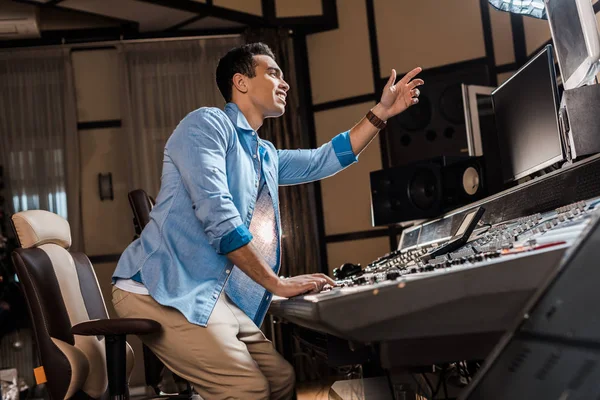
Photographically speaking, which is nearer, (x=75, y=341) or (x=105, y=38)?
(x=75, y=341)

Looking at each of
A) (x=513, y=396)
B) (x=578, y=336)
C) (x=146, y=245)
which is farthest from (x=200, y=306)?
(x=578, y=336)

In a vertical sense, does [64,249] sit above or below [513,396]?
above

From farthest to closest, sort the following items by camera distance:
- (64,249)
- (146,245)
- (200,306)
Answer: (64,249) < (146,245) < (200,306)

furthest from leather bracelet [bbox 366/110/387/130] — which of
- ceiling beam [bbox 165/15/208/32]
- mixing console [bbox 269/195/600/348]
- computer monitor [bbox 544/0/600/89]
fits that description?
ceiling beam [bbox 165/15/208/32]

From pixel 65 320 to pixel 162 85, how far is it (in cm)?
432

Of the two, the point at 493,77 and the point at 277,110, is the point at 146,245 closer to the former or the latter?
the point at 277,110

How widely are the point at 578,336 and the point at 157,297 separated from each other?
1065 mm

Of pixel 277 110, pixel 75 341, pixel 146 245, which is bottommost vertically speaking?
pixel 75 341

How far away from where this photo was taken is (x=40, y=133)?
6.12 meters

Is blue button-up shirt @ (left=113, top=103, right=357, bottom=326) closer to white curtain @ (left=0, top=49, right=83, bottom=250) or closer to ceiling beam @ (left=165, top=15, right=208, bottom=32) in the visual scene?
ceiling beam @ (left=165, top=15, right=208, bottom=32)

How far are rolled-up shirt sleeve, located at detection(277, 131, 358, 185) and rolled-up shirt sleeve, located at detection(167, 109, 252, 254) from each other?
55cm

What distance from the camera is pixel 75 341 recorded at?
2119 mm

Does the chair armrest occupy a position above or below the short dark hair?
below

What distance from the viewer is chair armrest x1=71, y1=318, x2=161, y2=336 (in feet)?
5.39
